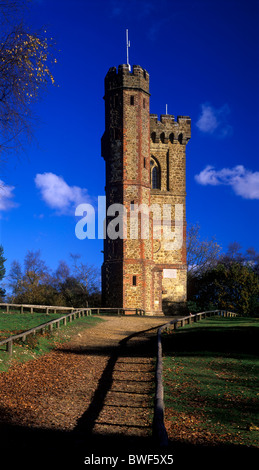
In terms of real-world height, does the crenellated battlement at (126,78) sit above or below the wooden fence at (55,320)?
above

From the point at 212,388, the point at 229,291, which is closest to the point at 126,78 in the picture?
the point at 229,291

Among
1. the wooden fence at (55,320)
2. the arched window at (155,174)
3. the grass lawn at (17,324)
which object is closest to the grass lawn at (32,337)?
the grass lawn at (17,324)

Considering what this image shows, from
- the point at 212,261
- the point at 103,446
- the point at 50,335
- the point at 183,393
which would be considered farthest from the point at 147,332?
A: the point at 212,261

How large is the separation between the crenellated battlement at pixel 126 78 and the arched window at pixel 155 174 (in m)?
7.61

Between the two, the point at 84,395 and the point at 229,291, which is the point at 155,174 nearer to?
the point at 229,291

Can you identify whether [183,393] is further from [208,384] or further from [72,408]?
[72,408]

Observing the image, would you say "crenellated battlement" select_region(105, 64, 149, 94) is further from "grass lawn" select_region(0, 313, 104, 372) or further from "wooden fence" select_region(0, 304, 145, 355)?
"grass lawn" select_region(0, 313, 104, 372)

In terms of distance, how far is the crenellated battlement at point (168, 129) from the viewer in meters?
46.0

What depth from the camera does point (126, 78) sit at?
39.3 m

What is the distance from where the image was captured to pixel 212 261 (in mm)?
62062

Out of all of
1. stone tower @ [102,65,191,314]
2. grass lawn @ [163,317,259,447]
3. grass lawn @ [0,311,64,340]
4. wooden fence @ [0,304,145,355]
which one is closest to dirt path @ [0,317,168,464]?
grass lawn @ [163,317,259,447]

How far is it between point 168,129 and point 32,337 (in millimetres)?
33504

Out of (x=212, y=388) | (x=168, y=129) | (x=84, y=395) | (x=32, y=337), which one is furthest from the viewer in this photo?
(x=168, y=129)

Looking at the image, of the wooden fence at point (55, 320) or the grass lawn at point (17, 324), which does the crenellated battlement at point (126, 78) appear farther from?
the grass lawn at point (17, 324)
